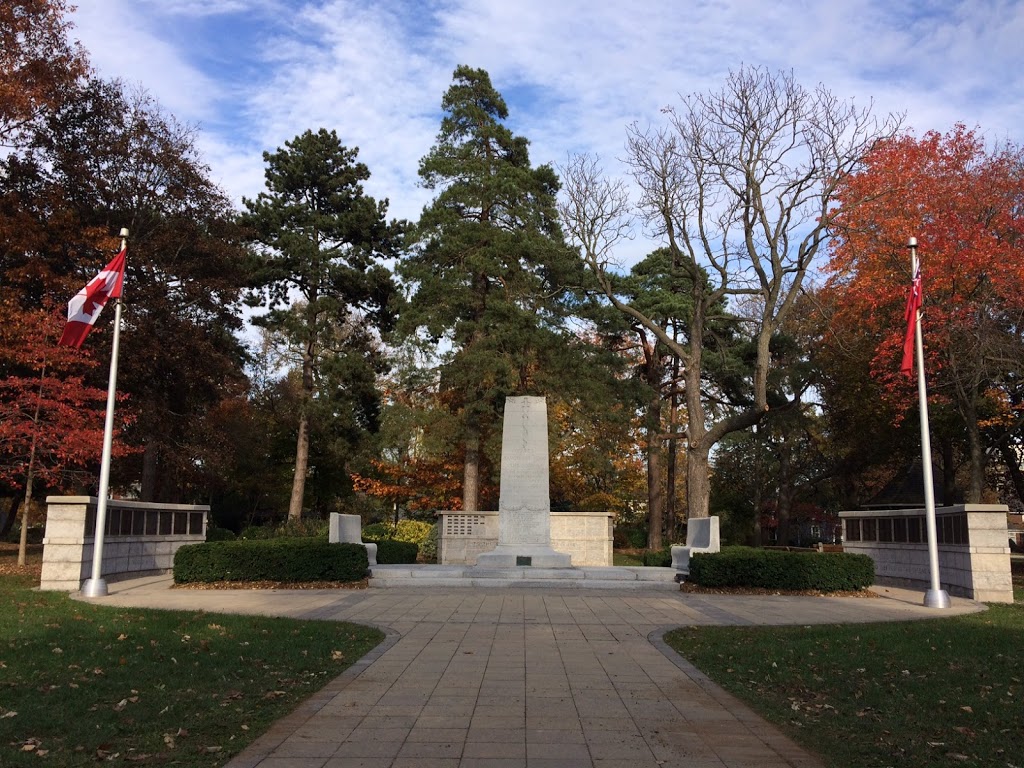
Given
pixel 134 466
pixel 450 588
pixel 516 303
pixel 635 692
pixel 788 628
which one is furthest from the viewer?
pixel 134 466

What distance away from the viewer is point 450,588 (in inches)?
683

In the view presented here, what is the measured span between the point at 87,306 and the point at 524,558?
10.5 m

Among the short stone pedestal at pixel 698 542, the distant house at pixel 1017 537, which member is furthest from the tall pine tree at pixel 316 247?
the distant house at pixel 1017 537

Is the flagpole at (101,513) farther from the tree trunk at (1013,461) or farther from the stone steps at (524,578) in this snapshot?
the tree trunk at (1013,461)

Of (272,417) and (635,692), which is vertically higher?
(272,417)

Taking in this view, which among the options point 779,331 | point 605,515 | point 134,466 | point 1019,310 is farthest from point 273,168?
point 1019,310

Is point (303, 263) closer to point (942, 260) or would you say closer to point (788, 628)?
point (942, 260)

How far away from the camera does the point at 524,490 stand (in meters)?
20.2

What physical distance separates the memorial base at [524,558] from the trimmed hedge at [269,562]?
127 inches

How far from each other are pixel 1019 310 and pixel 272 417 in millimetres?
32432

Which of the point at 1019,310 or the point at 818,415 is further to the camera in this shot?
the point at 818,415

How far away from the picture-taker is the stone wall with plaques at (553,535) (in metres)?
27.2

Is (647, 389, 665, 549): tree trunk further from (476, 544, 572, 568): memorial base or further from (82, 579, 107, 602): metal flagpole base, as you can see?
(82, 579, 107, 602): metal flagpole base

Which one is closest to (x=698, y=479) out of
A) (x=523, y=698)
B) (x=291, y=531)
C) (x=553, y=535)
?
(x=553, y=535)
